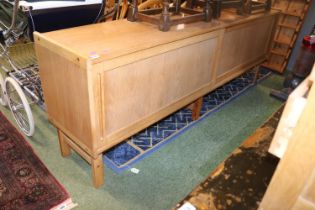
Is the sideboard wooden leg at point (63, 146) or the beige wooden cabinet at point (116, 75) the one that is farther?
the sideboard wooden leg at point (63, 146)

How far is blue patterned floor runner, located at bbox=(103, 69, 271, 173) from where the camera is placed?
190cm

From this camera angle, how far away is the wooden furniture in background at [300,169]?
449 millimetres

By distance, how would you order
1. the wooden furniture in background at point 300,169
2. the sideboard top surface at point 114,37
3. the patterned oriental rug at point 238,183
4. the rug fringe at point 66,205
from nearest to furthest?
the wooden furniture in background at point 300,169
the patterned oriental rug at point 238,183
the sideboard top surface at point 114,37
the rug fringe at point 66,205

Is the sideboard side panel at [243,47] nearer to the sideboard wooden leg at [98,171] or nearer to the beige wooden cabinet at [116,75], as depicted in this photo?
the beige wooden cabinet at [116,75]

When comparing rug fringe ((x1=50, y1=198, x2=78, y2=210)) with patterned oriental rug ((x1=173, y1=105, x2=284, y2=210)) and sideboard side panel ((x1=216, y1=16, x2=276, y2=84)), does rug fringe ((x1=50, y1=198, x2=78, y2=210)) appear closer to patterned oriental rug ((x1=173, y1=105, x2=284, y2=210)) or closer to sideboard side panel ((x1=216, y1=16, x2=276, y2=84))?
patterned oriental rug ((x1=173, y1=105, x2=284, y2=210))

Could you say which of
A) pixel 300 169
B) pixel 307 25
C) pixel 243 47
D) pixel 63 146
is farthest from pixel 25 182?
pixel 307 25

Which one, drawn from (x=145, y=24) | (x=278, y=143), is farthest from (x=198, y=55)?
(x=278, y=143)

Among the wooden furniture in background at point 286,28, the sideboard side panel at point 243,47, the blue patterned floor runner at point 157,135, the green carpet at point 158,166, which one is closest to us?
the green carpet at point 158,166

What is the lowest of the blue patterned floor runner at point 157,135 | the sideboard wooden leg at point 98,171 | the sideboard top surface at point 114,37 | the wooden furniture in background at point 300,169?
the blue patterned floor runner at point 157,135

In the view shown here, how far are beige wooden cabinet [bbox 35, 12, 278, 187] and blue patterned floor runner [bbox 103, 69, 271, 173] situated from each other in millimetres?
272

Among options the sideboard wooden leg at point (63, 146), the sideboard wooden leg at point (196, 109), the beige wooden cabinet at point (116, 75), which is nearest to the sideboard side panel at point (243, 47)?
the beige wooden cabinet at point (116, 75)

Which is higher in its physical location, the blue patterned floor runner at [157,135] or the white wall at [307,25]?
the white wall at [307,25]

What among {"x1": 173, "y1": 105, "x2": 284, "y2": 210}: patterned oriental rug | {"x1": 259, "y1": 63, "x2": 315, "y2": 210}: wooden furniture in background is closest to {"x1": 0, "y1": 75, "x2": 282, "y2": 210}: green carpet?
{"x1": 173, "y1": 105, "x2": 284, "y2": 210}: patterned oriental rug

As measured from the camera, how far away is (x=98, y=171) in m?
1.59
